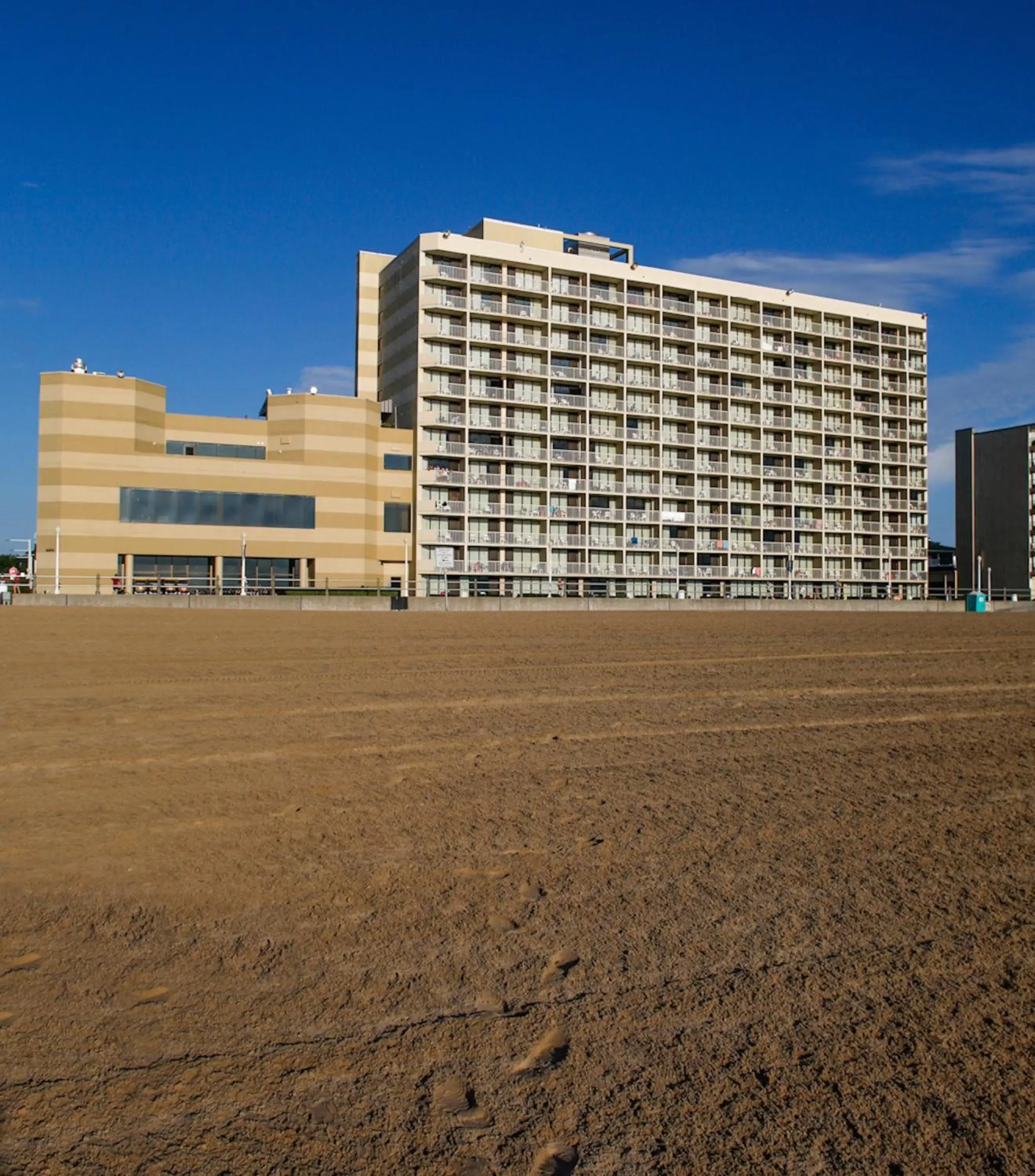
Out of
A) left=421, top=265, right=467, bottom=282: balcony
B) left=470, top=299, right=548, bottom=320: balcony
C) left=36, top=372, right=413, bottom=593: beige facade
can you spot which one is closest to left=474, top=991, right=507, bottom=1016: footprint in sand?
left=36, top=372, right=413, bottom=593: beige facade

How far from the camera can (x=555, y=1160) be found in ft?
8.92

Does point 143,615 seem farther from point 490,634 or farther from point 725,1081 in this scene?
point 725,1081

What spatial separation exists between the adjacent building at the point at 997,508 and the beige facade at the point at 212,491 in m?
58.1

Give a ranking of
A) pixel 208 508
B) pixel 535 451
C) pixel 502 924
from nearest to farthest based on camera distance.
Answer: pixel 502 924, pixel 208 508, pixel 535 451

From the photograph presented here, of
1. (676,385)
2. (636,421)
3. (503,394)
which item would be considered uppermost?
(676,385)

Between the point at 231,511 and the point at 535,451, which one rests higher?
the point at 535,451

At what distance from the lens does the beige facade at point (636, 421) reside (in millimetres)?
66688

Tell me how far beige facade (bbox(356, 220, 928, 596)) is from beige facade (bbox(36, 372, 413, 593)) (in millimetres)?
3503

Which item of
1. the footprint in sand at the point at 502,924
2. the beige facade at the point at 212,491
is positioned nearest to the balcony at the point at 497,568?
the beige facade at the point at 212,491

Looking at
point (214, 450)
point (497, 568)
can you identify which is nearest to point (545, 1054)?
point (214, 450)

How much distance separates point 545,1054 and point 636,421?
236 ft

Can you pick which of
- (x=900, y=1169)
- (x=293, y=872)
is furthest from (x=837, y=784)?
Answer: (x=900, y=1169)

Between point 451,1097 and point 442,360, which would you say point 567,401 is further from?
point 451,1097

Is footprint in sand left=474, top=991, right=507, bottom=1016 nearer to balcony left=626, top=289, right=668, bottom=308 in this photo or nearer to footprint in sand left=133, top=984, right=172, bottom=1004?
footprint in sand left=133, top=984, right=172, bottom=1004
